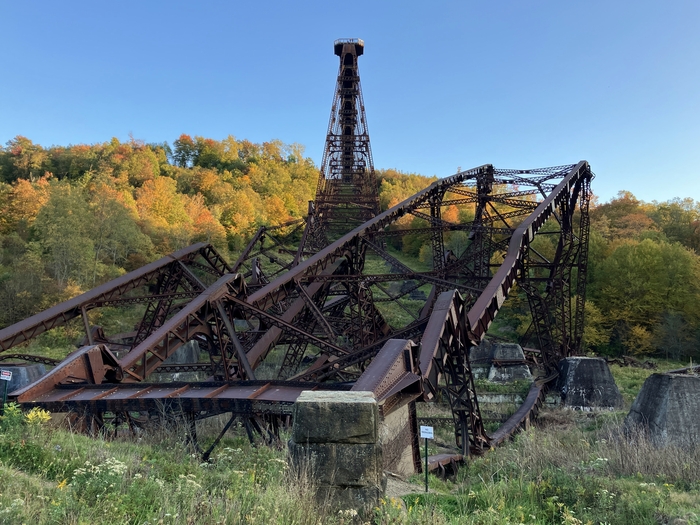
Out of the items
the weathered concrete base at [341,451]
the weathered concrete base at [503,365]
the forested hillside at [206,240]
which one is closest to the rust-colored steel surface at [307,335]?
the weathered concrete base at [503,365]

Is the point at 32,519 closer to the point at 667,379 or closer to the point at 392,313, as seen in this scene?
the point at 667,379

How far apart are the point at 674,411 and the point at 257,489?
9197 millimetres

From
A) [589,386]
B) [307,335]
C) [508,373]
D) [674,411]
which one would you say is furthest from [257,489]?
[508,373]

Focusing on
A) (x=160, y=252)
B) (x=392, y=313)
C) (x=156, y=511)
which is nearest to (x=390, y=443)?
(x=156, y=511)

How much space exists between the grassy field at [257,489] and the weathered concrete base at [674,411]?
3.56 metres

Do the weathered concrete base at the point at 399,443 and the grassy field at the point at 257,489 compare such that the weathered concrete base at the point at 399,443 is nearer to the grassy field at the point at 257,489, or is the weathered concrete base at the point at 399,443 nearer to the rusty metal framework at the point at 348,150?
the grassy field at the point at 257,489

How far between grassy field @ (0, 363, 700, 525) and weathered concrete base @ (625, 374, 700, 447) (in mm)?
3561

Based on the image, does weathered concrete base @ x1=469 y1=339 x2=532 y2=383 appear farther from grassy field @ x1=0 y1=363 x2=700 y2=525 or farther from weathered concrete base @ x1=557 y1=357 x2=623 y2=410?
grassy field @ x1=0 y1=363 x2=700 y2=525

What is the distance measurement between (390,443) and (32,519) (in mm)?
3758

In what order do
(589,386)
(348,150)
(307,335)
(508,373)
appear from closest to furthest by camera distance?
1. (307,335)
2. (589,386)
3. (508,373)
4. (348,150)

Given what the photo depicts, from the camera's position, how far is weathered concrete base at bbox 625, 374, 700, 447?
29.1 ft

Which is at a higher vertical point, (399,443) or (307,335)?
(307,335)

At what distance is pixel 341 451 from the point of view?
10.5ft

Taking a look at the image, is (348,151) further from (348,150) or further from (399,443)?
(399,443)
